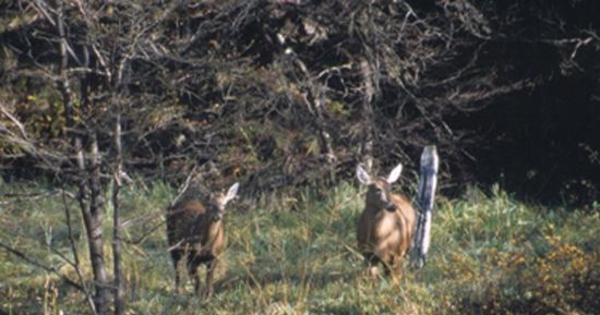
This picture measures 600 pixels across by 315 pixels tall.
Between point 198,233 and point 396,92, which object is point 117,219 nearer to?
point 198,233

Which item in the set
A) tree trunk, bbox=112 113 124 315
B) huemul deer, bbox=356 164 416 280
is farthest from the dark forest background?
tree trunk, bbox=112 113 124 315

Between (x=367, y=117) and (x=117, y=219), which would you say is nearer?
(x=117, y=219)

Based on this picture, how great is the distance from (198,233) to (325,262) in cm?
112

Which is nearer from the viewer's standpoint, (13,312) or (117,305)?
(117,305)

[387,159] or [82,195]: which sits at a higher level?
[82,195]

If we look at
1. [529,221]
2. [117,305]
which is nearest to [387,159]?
[529,221]

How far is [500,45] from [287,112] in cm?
249

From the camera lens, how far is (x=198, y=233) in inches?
490

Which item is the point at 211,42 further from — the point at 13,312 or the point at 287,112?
the point at 13,312

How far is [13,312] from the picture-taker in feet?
39.5

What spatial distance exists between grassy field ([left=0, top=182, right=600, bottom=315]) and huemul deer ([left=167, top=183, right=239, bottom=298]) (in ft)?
0.71

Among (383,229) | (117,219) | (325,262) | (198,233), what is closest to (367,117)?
(325,262)

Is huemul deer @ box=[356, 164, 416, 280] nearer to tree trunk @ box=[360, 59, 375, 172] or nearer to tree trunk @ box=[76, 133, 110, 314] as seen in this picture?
tree trunk @ box=[360, 59, 375, 172]

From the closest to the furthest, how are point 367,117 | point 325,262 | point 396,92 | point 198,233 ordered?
point 198,233 < point 325,262 < point 367,117 < point 396,92
